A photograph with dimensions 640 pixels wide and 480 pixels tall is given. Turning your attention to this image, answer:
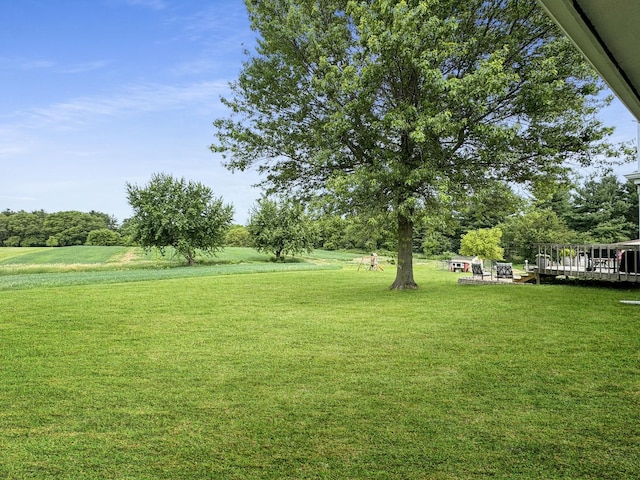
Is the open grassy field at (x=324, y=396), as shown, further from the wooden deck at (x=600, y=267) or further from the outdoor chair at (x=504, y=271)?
the outdoor chair at (x=504, y=271)

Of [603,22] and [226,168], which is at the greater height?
[226,168]

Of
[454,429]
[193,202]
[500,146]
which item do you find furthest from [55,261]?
[454,429]

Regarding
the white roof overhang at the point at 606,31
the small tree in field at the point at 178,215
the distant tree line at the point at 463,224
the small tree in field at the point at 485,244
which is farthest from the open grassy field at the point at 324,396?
the small tree in field at the point at 485,244

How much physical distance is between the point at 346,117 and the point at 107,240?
52622 mm

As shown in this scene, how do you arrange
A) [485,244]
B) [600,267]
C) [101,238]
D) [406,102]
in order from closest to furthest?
[406,102] < [600,267] < [485,244] < [101,238]

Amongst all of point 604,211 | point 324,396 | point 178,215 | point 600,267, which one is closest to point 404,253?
point 600,267

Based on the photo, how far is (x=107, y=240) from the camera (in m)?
56.3

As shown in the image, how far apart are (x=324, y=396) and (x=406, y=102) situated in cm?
1050

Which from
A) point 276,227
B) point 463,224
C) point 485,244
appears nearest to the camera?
point 485,244

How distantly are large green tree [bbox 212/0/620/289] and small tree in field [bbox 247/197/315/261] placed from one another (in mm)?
21491

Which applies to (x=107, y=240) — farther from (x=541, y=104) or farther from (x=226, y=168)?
(x=541, y=104)

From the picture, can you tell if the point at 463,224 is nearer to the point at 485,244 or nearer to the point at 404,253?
the point at 485,244

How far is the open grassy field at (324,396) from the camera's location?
3.05m

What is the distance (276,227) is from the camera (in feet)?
123
